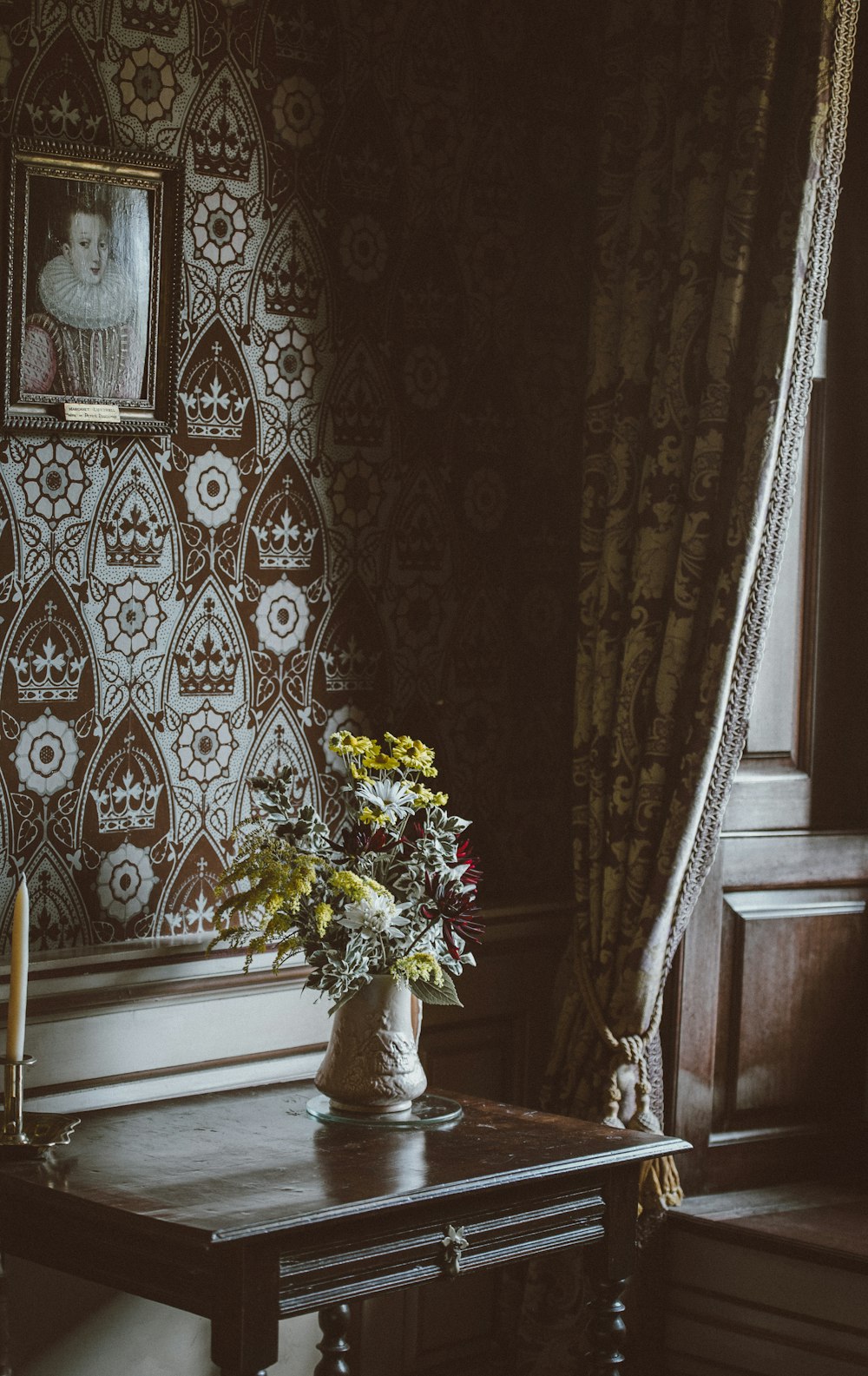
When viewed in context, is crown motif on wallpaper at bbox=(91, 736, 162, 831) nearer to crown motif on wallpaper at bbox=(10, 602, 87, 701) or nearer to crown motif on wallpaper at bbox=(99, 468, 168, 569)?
crown motif on wallpaper at bbox=(10, 602, 87, 701)

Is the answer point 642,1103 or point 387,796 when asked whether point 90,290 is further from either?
A: point 642,1103

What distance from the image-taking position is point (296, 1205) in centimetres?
212

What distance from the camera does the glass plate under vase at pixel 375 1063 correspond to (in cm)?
254

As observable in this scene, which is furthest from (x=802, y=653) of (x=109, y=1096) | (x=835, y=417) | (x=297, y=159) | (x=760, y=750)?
(x=109, y=1096)

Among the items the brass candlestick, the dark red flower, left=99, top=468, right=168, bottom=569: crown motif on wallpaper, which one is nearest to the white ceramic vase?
the dark red flower

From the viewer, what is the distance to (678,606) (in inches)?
120

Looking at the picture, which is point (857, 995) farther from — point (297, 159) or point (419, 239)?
point (297, 159)

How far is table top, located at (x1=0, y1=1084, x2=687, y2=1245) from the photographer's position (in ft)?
6.97

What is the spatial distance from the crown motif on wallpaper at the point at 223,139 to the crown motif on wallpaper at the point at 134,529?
0.52 meters

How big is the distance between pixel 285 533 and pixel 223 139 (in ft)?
2.12

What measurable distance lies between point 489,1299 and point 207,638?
1355mm

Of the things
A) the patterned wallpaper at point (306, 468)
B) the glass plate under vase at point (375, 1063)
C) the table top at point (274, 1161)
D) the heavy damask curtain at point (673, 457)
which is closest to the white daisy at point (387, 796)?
the glass plate under vase at point (375, 1063)

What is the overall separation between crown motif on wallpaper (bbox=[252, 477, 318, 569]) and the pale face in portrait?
49 centimetres

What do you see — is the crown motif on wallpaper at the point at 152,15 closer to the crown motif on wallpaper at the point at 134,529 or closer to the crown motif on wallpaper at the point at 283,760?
the crown motif on wallpaper at the point at 134,529
